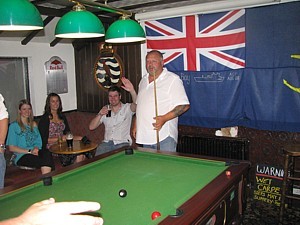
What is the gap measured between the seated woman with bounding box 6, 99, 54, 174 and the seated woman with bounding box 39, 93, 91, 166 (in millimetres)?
141

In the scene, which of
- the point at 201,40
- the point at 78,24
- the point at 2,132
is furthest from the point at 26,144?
the point at 201,40

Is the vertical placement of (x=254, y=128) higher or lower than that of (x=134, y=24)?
lower

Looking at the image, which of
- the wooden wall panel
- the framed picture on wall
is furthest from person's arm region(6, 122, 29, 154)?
the wooden wall panel

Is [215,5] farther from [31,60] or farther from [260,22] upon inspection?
[31,60]

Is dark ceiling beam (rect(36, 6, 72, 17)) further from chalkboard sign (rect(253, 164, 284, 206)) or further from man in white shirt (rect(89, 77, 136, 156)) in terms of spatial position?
chalkboard sign (rect(253, 164, 284, 206))

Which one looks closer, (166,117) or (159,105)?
(166,117)

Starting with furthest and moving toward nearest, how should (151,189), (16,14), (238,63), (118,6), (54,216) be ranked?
(118,6)
(238,63)
(151,189)
(16,14)
(54,216)

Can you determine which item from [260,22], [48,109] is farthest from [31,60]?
[260,22]

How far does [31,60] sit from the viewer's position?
4.92 metres

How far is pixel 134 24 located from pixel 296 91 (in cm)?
205

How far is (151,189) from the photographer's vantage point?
6.56 ft

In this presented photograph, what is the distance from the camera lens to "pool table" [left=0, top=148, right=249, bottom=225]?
1.67m

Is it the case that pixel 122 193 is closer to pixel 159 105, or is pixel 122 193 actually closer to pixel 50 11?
pixel 159 105

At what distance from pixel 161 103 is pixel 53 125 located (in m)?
1.66
